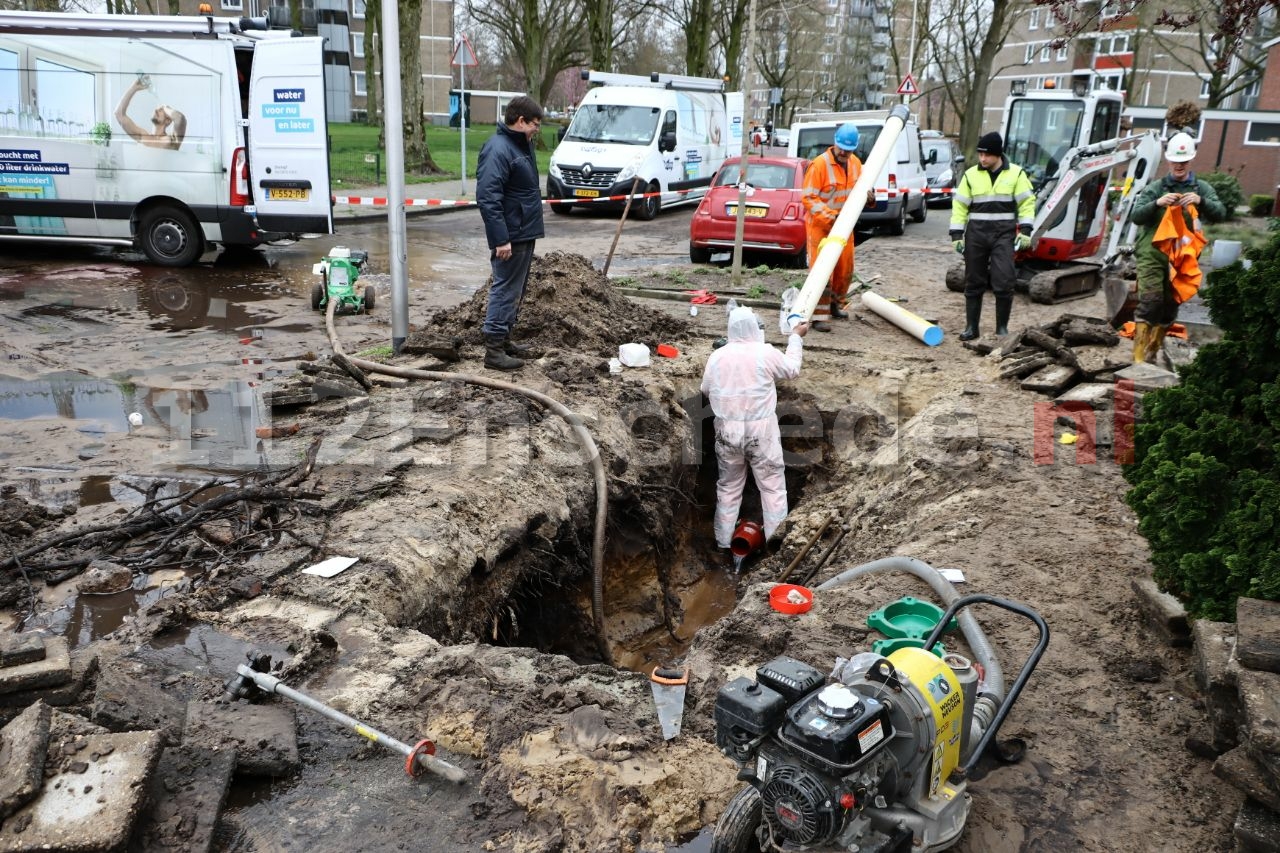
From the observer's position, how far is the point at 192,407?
23.9ft

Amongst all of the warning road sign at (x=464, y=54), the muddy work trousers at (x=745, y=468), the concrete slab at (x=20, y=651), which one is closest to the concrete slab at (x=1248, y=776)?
the concrete slab at (x=20, y=651)

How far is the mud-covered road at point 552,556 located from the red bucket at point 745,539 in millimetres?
336

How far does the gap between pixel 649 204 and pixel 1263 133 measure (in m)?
20.4

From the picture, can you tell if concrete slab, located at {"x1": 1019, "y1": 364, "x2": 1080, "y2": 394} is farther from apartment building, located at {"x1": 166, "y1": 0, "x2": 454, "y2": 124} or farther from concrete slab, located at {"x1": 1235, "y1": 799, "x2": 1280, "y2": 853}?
apartment building, located at {"x1": 166, "y1": 0, "x2": 454, "y2": 124}

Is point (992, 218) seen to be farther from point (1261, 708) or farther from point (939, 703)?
point (939, 703)

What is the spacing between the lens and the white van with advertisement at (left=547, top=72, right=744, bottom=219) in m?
19.7

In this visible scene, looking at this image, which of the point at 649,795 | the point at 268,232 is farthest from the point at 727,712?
the point at 268,232

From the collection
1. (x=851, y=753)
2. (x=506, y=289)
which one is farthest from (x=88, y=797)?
(x=506, y=289)

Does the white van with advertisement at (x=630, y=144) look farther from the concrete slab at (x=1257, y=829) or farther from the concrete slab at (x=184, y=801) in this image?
the concrete slab at (x=1257, y=829)

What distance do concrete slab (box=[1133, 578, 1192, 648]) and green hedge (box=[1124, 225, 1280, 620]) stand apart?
0.20ft

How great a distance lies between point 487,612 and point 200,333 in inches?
230

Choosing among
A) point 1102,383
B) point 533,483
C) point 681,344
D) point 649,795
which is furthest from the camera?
point 681,344

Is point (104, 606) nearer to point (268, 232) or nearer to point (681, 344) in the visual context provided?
point (681, 344)

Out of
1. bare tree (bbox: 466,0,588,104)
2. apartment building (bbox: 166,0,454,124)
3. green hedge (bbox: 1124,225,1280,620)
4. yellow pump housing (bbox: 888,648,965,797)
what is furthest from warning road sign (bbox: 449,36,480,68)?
apartment building (bbox: 166,0,454,124)
